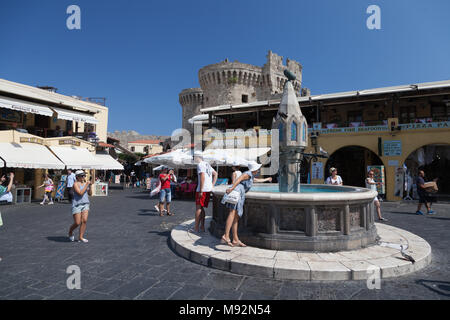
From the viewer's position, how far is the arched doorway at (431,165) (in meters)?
15.3

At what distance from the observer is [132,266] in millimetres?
3881

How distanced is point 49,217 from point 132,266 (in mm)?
6072

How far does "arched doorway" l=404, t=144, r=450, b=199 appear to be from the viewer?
15289 millimetres

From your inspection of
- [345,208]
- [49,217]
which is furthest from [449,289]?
[49,217]

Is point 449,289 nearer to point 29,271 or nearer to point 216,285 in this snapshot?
point 216,285

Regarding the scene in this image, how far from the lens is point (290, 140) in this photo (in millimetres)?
6695

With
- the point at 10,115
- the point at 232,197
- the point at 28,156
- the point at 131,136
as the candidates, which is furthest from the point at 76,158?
the point at 131,136

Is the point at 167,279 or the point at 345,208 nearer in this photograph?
the point at 167,279

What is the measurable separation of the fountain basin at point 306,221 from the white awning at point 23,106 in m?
14.2

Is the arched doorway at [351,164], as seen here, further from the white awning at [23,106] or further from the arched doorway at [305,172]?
the white awning at [23,106]

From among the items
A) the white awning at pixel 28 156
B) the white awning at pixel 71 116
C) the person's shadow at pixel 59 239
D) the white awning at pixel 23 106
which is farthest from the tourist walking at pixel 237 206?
the white awning at pixel 71 116

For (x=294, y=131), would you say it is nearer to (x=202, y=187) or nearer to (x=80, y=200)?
(x=202, y=187)

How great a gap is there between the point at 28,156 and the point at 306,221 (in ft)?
44.8

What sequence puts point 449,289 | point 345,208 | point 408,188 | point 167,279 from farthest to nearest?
1. point 408,188
2. point 345,208
3. point 167,279
4. point 449,289
